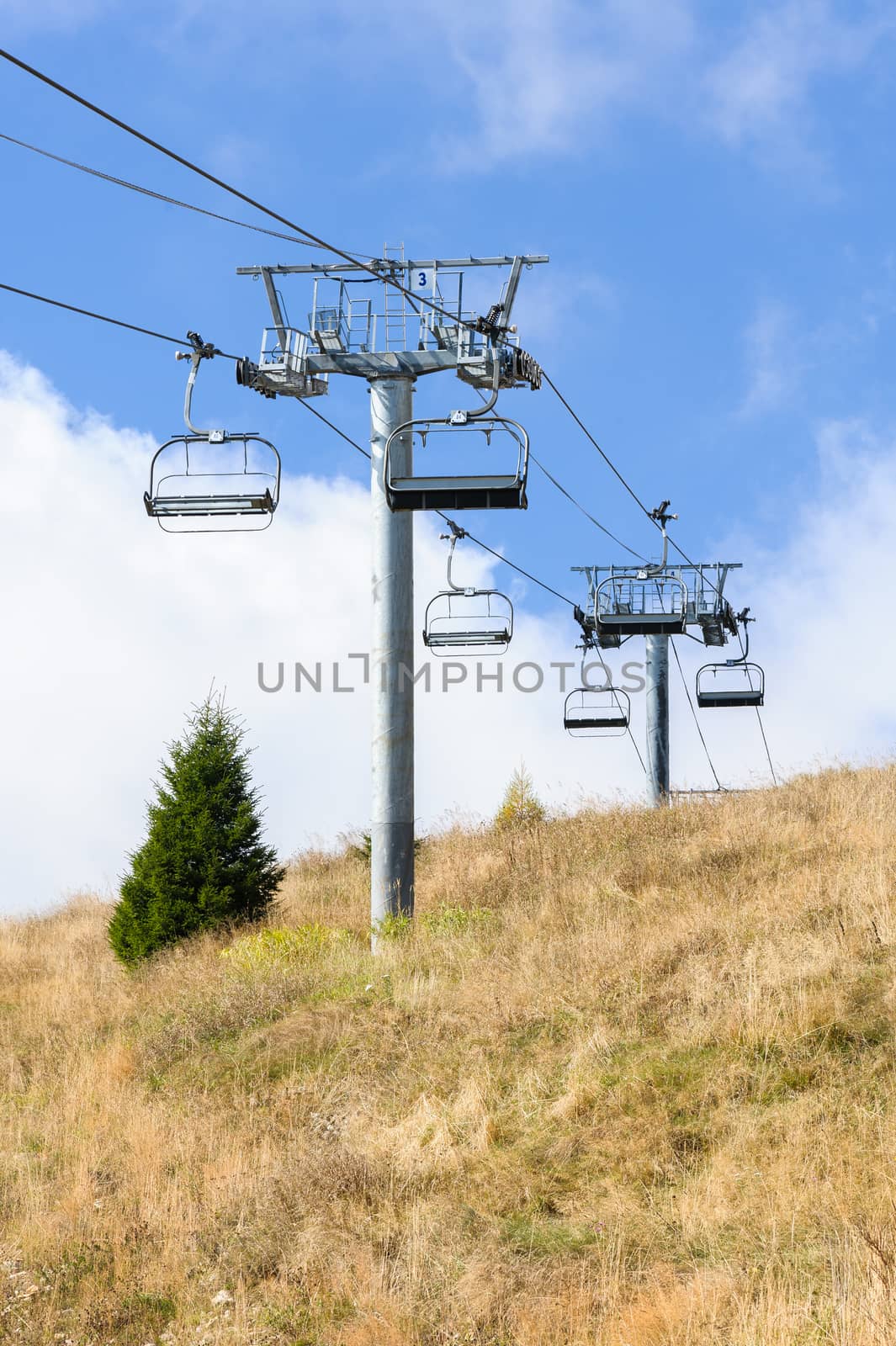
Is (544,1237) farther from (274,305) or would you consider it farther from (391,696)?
(274,305)

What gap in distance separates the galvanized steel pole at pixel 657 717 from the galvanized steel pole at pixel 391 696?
10267mm

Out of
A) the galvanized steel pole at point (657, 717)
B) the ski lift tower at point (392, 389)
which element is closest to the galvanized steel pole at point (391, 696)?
the ski lift tower at point (392, 389)

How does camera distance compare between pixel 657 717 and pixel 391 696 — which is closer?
pixel 391 696

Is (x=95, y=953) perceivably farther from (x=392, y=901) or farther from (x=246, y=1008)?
(x=246, y=1008)

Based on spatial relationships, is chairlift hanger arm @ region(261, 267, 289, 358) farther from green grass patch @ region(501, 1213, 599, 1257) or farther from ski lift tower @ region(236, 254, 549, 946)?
green grass patch @ region(501, 1213, 599, 1257)

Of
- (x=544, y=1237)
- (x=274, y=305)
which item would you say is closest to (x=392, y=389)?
(x=274, y=305)

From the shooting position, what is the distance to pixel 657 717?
83.3 feet

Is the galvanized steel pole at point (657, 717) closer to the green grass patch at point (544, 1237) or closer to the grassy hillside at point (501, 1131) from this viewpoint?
the grassy hillside at point (501, 1131)

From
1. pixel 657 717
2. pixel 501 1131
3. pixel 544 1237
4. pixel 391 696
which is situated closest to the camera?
pixel 544 1237

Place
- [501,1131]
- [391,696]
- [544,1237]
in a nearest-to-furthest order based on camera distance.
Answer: [544,1237] < [501,1131] < [391,696]

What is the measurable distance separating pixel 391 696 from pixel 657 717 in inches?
443

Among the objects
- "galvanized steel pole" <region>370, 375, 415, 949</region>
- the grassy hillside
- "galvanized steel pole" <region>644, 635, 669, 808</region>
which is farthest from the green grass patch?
"galvanized steel pole" <region>644, 635, 669, 808</region>

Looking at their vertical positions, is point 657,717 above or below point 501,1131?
above

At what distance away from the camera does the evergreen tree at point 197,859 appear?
679 inches
